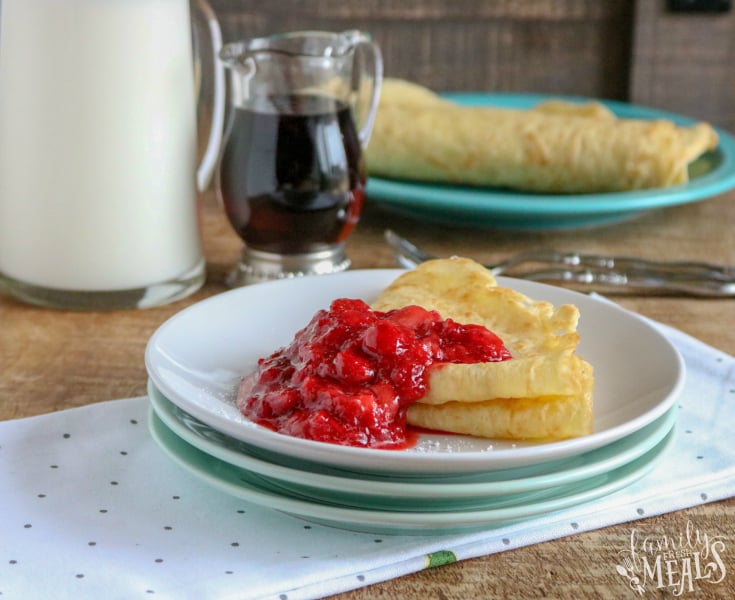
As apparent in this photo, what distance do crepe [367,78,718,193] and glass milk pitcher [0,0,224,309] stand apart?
1.99 ft

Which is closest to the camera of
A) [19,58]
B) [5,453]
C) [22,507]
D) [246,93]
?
[22,507]

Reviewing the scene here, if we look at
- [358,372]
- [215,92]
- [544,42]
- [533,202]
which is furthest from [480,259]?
[544,42]

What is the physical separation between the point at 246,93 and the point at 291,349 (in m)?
0.64

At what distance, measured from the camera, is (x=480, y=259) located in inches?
71.1

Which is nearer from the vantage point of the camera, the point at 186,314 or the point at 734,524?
the point at 734,524

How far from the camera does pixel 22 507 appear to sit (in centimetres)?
97

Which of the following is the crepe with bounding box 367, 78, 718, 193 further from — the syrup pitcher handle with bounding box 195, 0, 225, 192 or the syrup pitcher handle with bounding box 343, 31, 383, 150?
the syrup pitcher handle with bounding box 195, 0, 225, 192

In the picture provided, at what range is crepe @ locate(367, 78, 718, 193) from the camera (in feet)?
6.48

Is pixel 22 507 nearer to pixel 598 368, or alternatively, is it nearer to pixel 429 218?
pixel 598 368

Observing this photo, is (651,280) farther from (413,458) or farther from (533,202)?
(413,458)

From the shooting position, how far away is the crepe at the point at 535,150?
197cm

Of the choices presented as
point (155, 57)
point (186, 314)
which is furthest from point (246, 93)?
point (186, 314)

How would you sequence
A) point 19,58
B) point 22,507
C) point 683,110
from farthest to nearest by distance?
point 683,110 < point 19,58 < point 22,507

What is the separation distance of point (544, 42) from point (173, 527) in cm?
255
